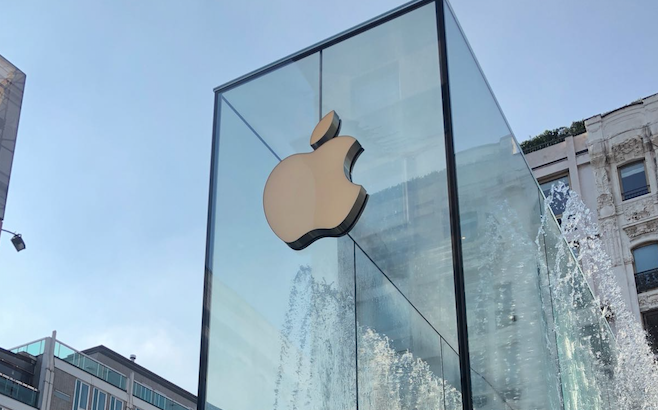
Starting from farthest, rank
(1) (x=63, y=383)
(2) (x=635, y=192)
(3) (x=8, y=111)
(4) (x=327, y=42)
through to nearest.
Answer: (1) (x=63, y=383) → (3) (x=8, y=111) → (2) (x=635, y=192) → (4) (x=327, y=42)

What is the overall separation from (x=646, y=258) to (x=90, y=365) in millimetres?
21782

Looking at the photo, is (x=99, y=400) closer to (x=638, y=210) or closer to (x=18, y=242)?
(x=18, y=242)

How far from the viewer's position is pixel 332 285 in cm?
750

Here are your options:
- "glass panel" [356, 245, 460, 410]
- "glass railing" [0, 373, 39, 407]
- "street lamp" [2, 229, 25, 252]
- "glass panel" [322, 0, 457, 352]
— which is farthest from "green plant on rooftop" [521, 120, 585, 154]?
"glass panel" [356, 245, 460, 410]

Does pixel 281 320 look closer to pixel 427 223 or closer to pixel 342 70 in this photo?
pixel 427 223

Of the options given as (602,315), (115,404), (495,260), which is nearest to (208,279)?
(495,260)

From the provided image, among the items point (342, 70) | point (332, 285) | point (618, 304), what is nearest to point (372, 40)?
point (342, 70)

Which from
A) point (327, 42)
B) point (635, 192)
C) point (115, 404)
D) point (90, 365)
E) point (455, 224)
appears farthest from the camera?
point (115, 404)

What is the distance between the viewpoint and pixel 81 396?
34.4 meters

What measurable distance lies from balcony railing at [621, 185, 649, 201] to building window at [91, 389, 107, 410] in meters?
21.6

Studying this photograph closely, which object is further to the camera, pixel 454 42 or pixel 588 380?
pixel 588 380

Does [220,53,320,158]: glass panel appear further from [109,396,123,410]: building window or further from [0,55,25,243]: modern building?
[109,396,123,410]: building window

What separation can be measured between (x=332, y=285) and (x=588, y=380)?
4429 millimetres

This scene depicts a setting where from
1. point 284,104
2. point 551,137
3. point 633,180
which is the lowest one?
point 284,104
